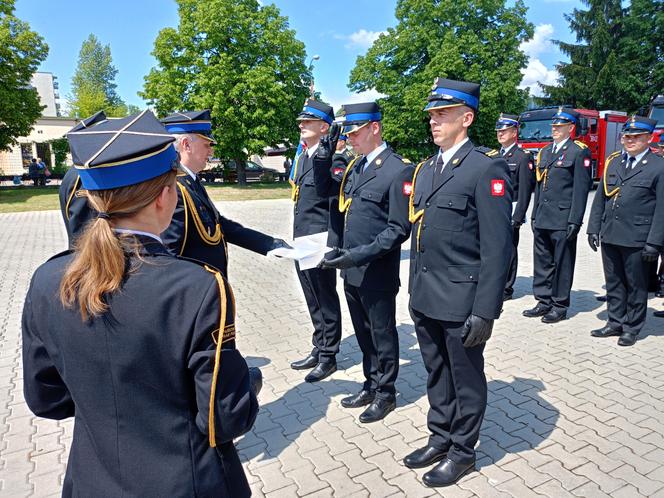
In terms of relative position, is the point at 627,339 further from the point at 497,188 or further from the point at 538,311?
the point at 497,188

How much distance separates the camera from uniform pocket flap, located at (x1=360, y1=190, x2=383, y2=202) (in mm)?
3672

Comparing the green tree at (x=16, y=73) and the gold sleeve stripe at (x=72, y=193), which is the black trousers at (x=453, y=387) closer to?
the gold sleeve stripe at (x=72, y=193)

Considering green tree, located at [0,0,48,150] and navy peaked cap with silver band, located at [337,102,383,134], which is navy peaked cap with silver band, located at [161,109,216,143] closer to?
navy peaked cap with silver band, located at [337,102,383,134]

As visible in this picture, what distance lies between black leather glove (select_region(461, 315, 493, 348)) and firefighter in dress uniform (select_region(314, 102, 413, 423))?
87 cm

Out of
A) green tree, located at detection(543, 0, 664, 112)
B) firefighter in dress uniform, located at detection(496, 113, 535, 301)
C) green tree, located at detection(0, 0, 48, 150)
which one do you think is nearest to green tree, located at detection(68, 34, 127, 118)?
green tree, located at detection(0, 0, 48, 150)

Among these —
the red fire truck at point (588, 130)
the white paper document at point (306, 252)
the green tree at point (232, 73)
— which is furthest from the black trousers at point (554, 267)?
the green tree at point (232, 73)

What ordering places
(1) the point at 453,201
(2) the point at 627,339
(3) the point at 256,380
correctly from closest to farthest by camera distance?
(3) the point at 256,380
(1) the point at 453,201
(2) the point at 627,339

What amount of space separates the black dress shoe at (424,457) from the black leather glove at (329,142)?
2229mm

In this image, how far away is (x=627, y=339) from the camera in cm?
518

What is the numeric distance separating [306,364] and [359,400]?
2.90 ft

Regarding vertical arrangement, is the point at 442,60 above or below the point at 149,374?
above

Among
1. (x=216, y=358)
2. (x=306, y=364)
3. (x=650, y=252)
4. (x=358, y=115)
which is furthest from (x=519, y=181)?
(x=216, y=358)

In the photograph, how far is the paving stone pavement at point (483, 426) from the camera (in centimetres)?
306

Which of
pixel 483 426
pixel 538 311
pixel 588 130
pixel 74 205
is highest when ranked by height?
pixel 588 130
